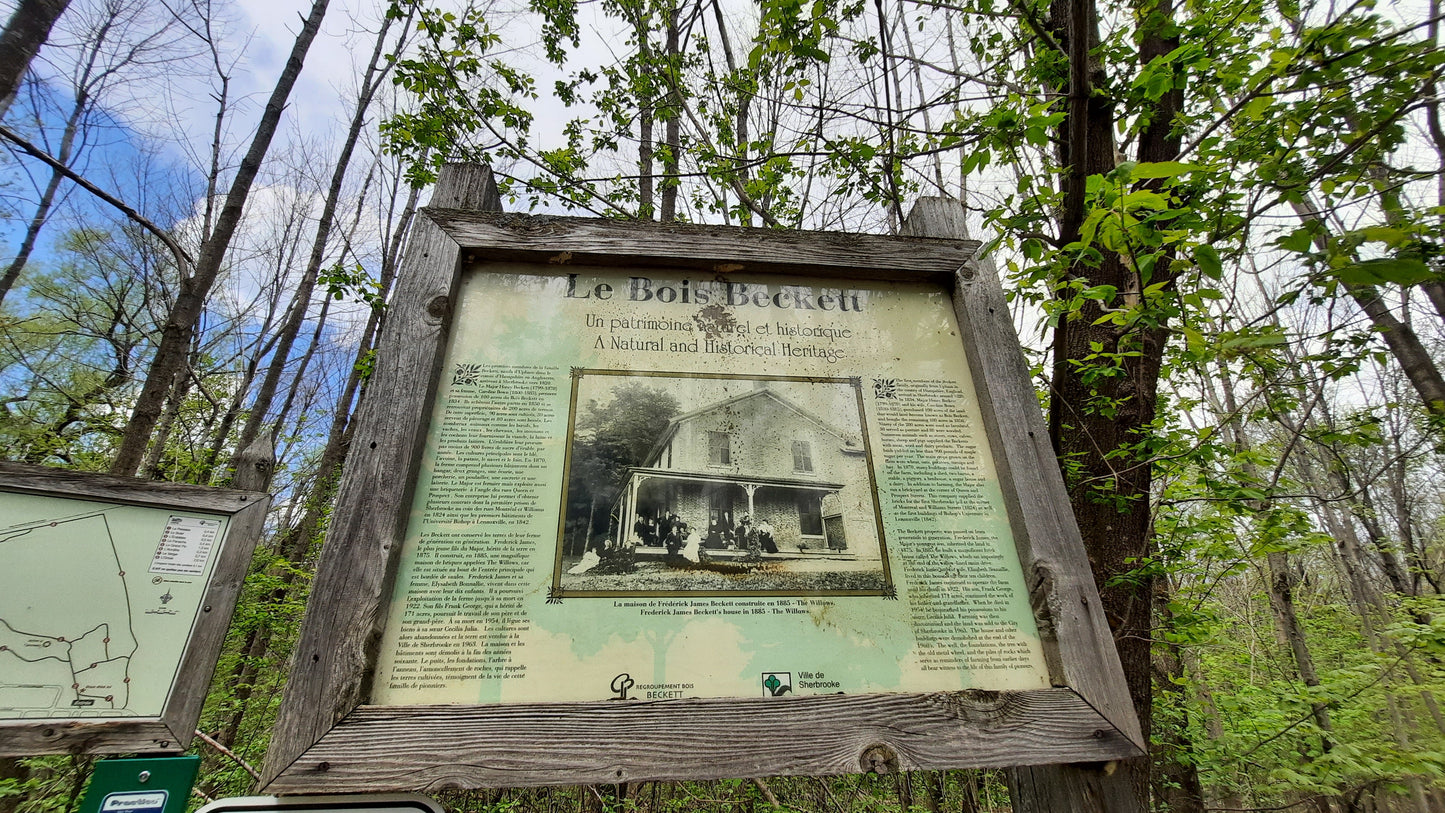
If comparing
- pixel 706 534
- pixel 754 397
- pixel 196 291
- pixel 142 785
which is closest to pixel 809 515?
pixel 706 534

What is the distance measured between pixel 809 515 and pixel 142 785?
156 cm

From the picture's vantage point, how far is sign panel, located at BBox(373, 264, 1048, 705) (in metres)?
1.20

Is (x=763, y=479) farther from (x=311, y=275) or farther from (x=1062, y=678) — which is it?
(x=311, y=275)

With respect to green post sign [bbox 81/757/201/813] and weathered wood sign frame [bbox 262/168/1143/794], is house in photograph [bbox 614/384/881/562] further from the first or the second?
green post sign [bbox 81/757/201/813]

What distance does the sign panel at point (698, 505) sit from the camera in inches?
47.1

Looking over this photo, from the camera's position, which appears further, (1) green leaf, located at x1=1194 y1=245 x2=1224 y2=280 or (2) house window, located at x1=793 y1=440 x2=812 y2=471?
(2) house window, located at x1=793 y1=440 x2=812 y2=471

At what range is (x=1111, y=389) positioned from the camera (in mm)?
2270

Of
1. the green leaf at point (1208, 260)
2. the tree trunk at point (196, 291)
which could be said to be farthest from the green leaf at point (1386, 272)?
the tree trunk at point (196, 291)

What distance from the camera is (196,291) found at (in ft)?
13.1

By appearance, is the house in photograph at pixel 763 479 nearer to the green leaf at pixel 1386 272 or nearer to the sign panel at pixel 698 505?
the sign panel at pixel 698 505

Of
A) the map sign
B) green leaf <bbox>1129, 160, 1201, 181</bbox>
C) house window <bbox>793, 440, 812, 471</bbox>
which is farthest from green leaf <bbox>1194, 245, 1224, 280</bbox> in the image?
the map sign

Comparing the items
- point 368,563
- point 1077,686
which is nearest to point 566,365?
point 368,563

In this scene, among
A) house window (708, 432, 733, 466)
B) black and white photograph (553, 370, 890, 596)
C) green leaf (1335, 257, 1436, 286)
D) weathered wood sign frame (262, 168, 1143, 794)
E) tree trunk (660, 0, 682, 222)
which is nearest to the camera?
green leaf (1335, 257, 1436, 286)

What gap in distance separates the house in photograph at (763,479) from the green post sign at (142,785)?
41.8 inches
